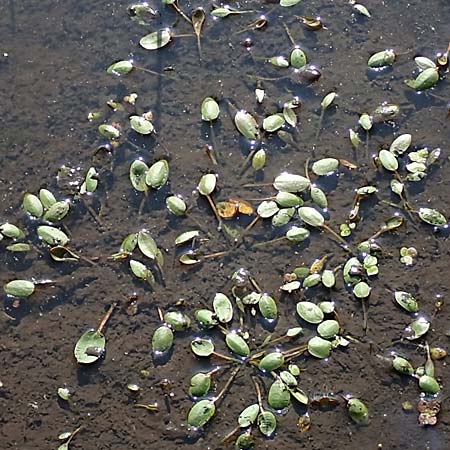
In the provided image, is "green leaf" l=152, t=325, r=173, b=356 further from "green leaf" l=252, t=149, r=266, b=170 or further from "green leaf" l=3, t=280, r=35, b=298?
"green leaf" l=252, t=149, r=266, b=170

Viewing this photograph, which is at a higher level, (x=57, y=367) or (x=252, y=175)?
(x=252, y=175)

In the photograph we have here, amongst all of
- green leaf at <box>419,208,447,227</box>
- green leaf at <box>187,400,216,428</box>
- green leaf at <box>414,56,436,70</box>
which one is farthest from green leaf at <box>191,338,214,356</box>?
green leaf at <box>414,56,436,70</box>

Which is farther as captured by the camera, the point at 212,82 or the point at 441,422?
the point at 212,82

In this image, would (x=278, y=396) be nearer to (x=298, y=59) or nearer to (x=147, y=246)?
(x=147, y=246)

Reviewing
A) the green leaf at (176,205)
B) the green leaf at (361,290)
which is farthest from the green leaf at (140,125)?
the green leaf at (361,290)

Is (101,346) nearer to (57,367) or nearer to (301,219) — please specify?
(57,367)

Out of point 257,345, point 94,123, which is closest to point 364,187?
point 257,345
